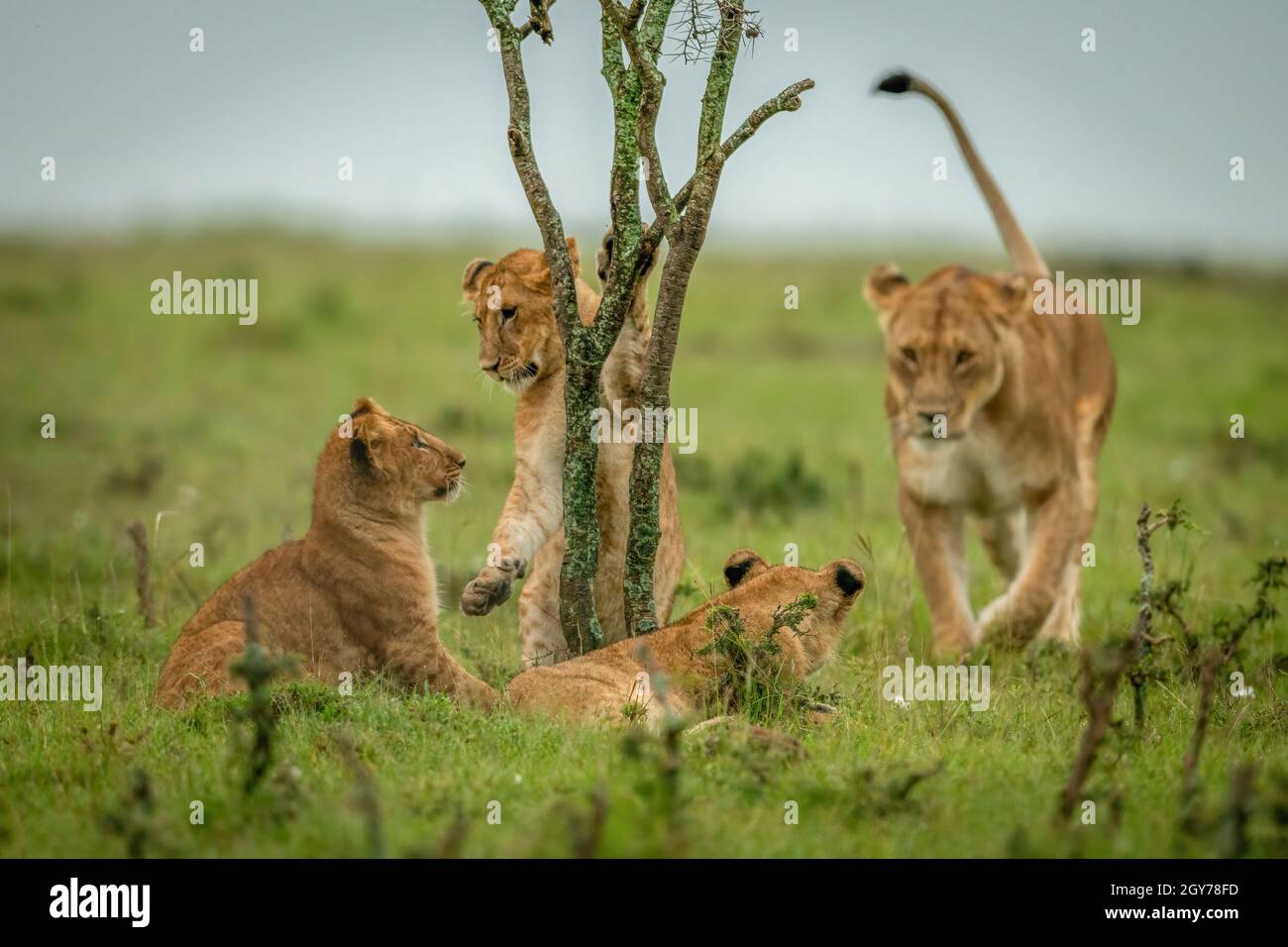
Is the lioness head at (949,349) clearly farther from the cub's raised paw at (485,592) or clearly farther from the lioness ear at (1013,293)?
the cub's raised paw at (485,592)

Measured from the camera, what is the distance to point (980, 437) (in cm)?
869

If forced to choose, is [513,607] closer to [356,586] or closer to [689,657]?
[356,586]

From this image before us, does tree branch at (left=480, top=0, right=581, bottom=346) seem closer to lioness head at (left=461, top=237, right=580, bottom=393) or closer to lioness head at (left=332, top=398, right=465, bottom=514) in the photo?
lioness head at (left=461, top=237, right=580, bottom=393)

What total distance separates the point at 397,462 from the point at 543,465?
2.09 ft

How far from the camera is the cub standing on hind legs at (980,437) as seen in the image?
8.35 metres

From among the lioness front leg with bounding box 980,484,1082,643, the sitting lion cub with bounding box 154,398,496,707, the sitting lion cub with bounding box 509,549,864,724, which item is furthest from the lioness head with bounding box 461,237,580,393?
the lioness front leg with bounding box 980,484,1082,643

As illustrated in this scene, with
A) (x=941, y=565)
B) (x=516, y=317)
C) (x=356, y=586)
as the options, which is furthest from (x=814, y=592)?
(x=941, y=565)

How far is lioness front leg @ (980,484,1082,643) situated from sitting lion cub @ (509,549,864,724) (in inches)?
76.3

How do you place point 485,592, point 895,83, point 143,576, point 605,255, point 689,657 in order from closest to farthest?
point 689,657
point 605,255
point 485,592
point 143,576
point 895,83

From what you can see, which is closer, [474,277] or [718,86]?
[718,86]

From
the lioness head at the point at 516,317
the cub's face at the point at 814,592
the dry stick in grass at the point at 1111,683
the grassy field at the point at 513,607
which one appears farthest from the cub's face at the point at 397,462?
the dry stick in grass at the point at 1111,683

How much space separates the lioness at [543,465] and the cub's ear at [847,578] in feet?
2.68
